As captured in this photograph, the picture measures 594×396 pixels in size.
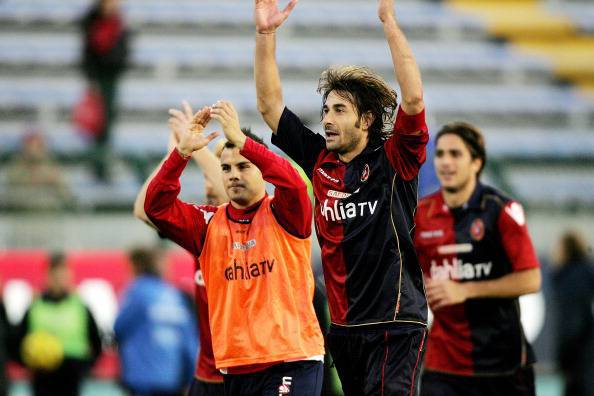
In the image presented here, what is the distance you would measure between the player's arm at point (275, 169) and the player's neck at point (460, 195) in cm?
188

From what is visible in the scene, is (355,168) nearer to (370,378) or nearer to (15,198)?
(370,378)

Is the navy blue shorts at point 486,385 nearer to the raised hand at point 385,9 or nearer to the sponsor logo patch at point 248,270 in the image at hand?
the sponsor logo patch at point 248,270

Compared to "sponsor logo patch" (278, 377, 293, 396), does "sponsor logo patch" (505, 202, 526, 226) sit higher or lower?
higher

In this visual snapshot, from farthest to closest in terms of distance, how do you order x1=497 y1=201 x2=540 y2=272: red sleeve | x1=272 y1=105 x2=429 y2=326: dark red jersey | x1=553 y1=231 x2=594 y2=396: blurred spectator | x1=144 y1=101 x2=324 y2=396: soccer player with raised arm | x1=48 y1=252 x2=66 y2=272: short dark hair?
x1=553 y1=231 x2=594 y2=396: blurred spectator
x1=48 y1=252 x2=66 y2=272: short dark hair
x1=497 y1=201 x2=540 y2=272: red sleeve
x1=144 y1=101 x2=324 y2=396: soccer player with raised arm
x1=272 y1=105 x2=429 y2=326: dark red jersey

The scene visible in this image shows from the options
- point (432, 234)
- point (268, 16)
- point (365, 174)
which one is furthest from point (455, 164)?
point (268, 16)

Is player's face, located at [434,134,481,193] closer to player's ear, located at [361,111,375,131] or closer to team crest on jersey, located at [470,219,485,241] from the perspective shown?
team crest on jersey, located at [470,219,485,241]

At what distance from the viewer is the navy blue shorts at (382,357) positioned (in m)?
5.52

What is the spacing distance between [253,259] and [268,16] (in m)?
1.25

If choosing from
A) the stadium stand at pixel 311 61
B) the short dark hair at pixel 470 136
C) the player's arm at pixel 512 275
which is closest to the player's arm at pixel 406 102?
the player's arm at pixel 512 275

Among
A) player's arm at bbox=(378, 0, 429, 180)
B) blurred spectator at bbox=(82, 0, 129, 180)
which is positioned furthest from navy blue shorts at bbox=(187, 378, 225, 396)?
blurred spectator at bbox=(82, 0, 129, 180)

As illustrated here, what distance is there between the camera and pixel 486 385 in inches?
281

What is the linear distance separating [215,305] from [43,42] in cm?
1192

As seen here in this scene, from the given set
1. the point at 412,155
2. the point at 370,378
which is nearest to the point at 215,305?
the point at 370,378

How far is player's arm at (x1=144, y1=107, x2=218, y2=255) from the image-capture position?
604 cm
